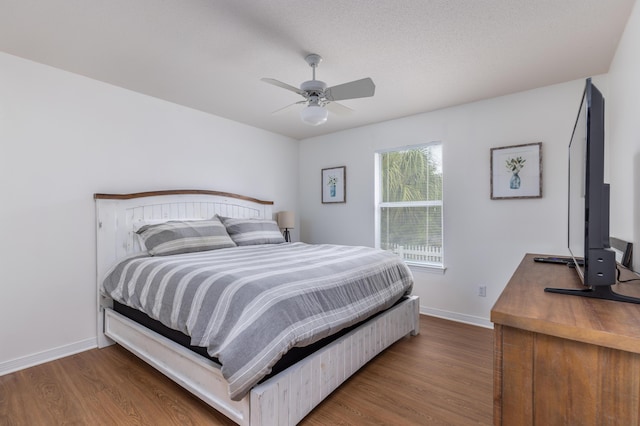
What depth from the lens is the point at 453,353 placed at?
255cm

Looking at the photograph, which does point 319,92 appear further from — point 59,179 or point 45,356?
point 45,356

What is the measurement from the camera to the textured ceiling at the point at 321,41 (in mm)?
1804

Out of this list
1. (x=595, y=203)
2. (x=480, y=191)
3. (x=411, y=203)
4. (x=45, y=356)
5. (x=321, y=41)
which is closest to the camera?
(x=595, y=203)

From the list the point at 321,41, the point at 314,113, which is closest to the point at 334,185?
the point at 314,113

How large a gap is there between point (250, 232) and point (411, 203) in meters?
2.02

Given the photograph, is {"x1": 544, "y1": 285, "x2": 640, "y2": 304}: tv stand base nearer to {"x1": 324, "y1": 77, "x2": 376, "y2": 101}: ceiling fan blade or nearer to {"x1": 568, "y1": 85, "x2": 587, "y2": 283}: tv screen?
{"x1": 568, "y1": 85, "x2": 587, "y2": 283}: tv screen

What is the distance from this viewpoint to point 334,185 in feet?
14.6

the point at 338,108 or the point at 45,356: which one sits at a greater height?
the point at 338,108

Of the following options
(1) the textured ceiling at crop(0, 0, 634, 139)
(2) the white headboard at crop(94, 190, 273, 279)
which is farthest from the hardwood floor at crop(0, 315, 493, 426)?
(1) the textured ceiling at crop(0, 0, 634, 139)

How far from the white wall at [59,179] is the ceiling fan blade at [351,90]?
2002 mm

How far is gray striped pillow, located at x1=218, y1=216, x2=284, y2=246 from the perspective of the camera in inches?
133

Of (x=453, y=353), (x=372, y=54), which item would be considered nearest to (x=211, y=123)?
(x=372, y=54)

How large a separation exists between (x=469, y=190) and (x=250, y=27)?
2686 millimetres

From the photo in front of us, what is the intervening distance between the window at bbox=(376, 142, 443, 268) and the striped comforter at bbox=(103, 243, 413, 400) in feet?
4.13
